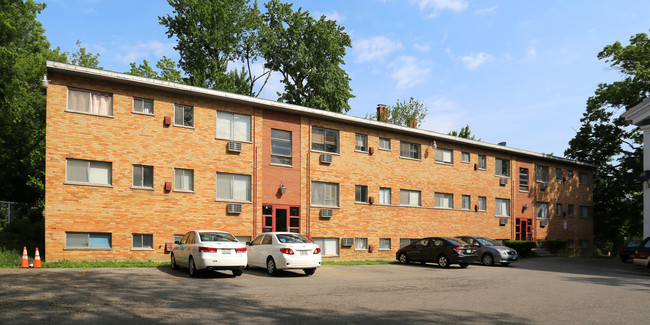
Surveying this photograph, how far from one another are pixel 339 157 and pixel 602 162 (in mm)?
28352

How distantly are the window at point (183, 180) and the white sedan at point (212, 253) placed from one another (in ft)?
17.7

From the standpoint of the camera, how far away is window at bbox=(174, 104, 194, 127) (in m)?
22.4

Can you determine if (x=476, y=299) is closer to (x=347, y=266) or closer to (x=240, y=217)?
(x=347, y=266)

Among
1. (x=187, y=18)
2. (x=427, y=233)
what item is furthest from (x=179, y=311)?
(x=187, y=18)

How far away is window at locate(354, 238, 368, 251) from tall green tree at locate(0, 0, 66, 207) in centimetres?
1928

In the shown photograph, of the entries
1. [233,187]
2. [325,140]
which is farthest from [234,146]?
[325,140]

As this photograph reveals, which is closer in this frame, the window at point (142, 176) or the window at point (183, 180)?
the window at point (142, 176)

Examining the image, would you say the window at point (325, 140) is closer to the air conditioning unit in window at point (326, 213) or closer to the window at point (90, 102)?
the air conditioning unit in window at point (326, 213)

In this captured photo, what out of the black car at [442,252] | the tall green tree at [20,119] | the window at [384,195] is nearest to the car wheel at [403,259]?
the black car at [442,252]

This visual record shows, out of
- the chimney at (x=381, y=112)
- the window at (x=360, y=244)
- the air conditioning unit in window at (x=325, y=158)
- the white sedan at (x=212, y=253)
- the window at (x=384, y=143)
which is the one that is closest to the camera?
the white sedan at (x=212, y=253)

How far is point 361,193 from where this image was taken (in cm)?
2830

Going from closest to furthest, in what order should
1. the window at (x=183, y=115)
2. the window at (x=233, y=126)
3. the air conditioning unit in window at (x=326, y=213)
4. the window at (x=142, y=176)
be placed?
the window at (x=142, y=176)
the window at (x=183, y=115)
the window at (x=233, y=126)
the air conditioning unit in window at (x=326, y=213)

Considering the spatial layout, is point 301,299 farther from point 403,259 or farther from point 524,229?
point 524,229

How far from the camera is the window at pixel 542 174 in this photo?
39.2 m
